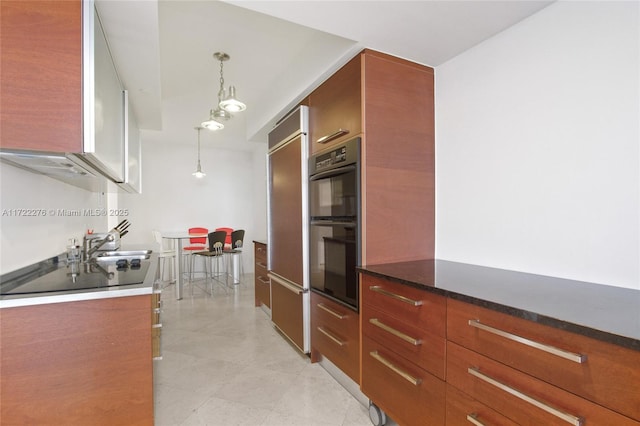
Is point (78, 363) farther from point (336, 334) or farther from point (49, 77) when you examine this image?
point (336, 334)

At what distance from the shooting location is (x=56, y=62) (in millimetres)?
1164

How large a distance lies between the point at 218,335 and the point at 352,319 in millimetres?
1809

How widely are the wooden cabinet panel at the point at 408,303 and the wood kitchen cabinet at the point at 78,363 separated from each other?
3.72ft

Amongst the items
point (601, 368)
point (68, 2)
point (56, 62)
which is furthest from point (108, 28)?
point (601, 368)

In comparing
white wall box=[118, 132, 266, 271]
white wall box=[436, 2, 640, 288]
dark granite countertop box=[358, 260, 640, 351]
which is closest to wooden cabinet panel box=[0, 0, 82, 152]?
dark granite countertop box=[358, 260, 640, 351]

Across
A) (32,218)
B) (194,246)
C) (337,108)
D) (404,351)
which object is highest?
(337,108)

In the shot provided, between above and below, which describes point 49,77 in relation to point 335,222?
above

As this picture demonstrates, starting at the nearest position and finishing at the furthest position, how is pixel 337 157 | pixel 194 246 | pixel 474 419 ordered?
pixel 474 419 < pixel 337 157 < pixel 194 246

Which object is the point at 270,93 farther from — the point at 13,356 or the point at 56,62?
the point at 13,356

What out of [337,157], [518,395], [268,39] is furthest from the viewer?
[268,39]

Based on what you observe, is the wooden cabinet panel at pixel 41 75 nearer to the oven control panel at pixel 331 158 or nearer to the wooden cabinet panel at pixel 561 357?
the oven control panel at pixel 331 158

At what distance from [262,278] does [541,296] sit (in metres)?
3.09

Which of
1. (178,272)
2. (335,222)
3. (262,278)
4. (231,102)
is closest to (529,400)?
(335,222)

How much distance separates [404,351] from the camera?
57.6 inches
